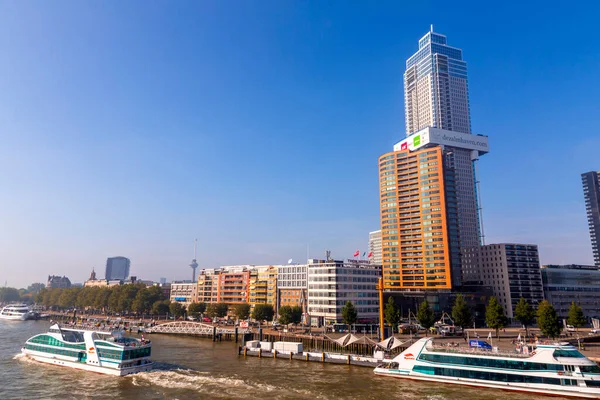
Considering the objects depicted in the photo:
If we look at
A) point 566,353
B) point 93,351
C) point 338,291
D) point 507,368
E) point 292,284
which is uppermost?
point 292,284

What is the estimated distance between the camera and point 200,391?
6750cm

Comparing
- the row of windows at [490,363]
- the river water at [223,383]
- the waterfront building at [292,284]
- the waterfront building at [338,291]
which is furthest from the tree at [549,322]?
the waterfront building at [292,284]

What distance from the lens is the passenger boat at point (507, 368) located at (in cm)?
6494

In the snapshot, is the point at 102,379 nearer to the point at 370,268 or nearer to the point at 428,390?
the point at 428,390

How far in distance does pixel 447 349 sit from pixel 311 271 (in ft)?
320

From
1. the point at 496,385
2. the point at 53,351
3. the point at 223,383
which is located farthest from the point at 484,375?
the point at 53,351

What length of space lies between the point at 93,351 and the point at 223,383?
3113cm

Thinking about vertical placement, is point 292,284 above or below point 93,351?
above

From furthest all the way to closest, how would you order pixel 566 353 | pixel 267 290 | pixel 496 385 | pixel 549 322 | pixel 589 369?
pixel 267 290, pixel 549 322, pixel 496 385, pixel 566 353, pixel 589 369

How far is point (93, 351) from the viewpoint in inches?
3265

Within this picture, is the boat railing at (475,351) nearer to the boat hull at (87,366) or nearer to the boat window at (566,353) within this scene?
the boat window at (566,353)

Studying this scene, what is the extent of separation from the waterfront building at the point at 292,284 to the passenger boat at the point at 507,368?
334 feet

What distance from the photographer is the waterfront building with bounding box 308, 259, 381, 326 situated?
162 metres

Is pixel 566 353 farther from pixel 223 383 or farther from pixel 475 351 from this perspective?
pixel 223 383
